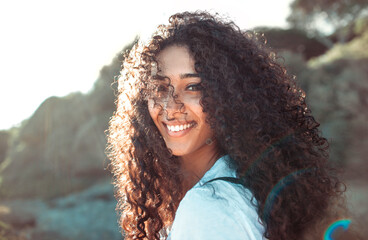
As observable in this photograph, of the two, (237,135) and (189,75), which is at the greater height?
(189,75)

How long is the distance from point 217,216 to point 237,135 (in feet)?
1.61

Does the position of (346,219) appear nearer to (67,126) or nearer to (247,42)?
(247,42)

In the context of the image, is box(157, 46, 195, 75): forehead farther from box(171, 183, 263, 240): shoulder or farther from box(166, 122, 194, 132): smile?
box(171, 183, 263, 240): shoulder

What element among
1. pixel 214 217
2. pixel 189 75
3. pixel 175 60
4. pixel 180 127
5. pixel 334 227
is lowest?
pixel 334 227

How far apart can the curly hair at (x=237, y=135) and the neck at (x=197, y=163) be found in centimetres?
6

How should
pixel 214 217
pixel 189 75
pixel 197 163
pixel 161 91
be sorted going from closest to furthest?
pixel 214 217, pixel 189 75, pixel 161 91, pixel 197 163

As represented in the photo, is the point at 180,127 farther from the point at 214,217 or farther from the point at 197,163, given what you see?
the point at 214,217

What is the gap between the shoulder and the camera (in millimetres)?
1262

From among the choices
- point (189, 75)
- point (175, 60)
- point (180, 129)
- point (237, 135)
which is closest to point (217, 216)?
point (237, 135)

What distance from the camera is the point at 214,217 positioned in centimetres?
128

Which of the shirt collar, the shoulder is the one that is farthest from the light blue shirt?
the shirt collar

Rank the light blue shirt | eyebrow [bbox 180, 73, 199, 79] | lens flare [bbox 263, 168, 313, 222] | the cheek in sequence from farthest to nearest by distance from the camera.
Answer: the cheek < eyebrow [bbox 180, 73, 199, 79] < lens flare [bbox 263, 168, 313, 222] < the light blue shirt

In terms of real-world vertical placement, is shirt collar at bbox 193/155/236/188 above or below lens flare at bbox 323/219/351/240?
above

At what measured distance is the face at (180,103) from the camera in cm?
177
